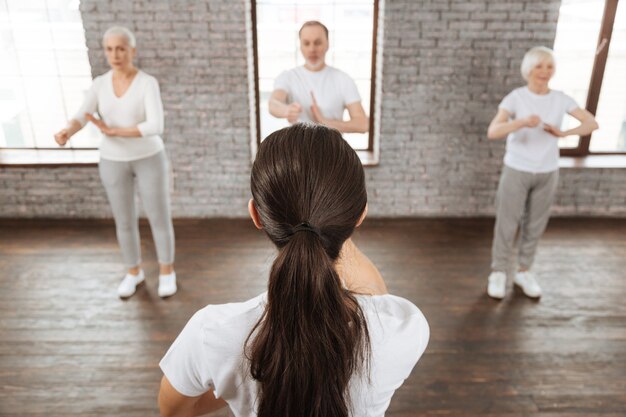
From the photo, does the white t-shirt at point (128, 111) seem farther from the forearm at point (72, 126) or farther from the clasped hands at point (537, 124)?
the clasped hands at point (537, 124)

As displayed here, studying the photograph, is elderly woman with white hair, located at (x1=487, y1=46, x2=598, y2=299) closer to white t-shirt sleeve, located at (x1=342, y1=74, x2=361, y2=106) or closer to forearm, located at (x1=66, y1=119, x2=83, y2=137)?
white t-shirt sleeve, located at (x1=342, y1=74, x2=361, y2=106)

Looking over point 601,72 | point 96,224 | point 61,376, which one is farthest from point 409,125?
point 61,376

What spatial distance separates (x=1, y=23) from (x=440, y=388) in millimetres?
4175

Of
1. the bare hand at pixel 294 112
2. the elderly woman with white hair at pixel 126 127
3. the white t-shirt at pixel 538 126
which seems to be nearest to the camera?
the bare hand at pixel 294 112

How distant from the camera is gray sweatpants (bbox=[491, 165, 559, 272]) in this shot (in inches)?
131

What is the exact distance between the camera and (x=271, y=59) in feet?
14.5

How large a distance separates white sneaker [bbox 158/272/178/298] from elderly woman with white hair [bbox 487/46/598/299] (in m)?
2.21

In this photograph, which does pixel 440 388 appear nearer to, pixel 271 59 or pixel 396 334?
pixel 396 334

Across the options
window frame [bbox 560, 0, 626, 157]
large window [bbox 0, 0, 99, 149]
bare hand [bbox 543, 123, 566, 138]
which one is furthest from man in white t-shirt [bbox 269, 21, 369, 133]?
window frame [bbox 560, 0, 626, 157]

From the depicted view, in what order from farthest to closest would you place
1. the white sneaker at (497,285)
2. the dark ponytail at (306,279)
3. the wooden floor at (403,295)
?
the white sneaker at (497,285)
the wooden floor at (403,295)
the dark ponytail at (306,279)

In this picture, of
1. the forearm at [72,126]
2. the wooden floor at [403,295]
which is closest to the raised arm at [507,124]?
the wooden floor at [403,295]

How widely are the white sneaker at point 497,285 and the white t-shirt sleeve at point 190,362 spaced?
2.82 meters

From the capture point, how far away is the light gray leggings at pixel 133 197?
329 cm

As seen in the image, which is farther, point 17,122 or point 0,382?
point 17,122
